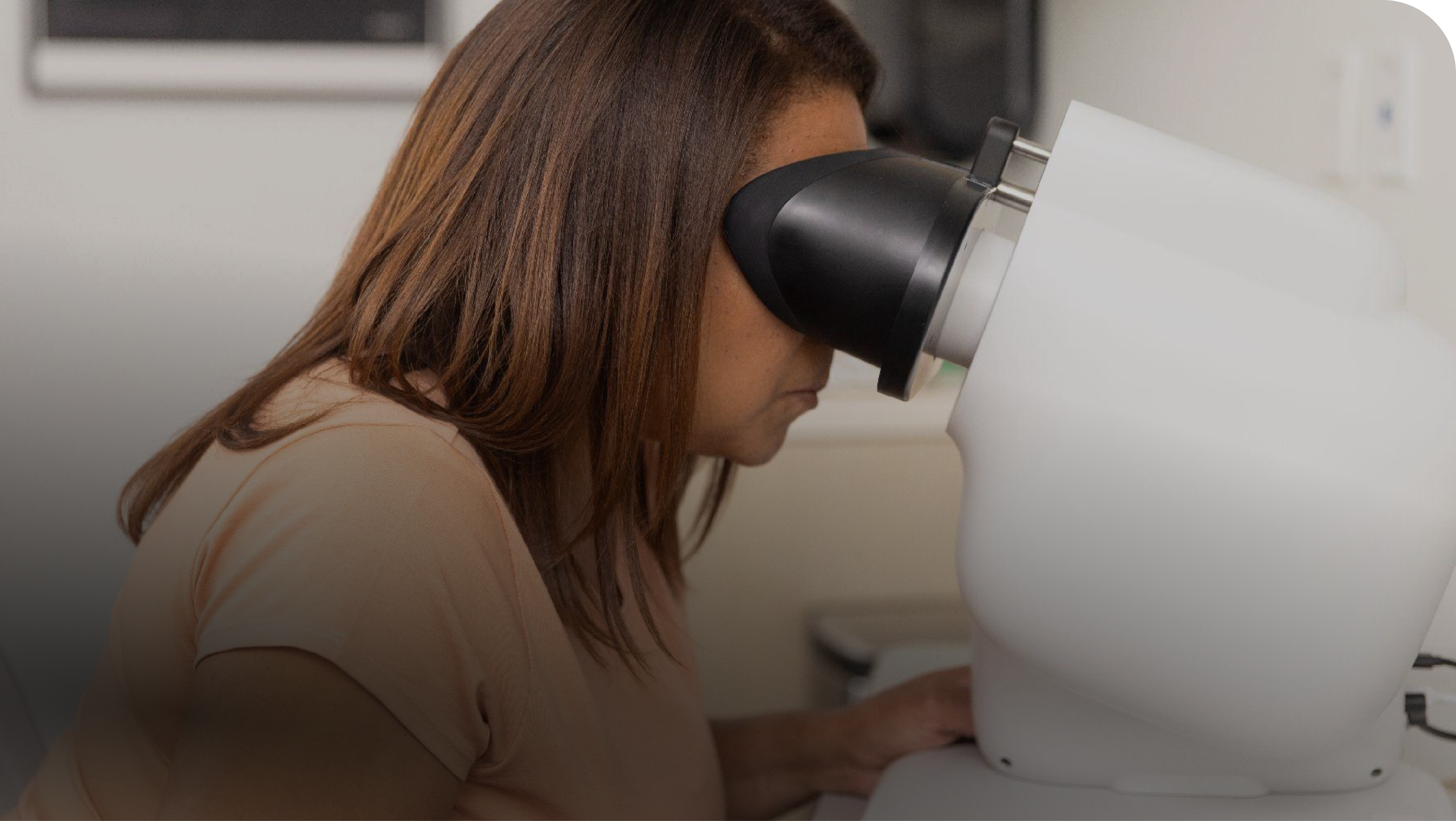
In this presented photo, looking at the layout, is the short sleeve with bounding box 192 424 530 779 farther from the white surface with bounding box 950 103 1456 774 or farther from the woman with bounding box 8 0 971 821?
the white surface with bounding box 950 103 1456 774

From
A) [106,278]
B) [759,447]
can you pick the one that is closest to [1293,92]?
[759,447]

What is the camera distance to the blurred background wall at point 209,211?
0.54 m

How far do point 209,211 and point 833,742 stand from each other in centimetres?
54

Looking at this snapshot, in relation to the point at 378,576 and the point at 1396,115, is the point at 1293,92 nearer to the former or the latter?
the point at 1396,115

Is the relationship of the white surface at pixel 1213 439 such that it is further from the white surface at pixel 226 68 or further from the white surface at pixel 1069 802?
the white surface at pixel 226 68

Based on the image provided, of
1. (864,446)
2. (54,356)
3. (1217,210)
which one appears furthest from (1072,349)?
(864,446)

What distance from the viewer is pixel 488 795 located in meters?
0.58

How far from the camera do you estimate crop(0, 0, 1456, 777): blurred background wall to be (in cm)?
54

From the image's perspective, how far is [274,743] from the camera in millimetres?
448

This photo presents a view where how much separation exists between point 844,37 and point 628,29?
14cm

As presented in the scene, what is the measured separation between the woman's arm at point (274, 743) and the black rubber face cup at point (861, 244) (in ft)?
0.87

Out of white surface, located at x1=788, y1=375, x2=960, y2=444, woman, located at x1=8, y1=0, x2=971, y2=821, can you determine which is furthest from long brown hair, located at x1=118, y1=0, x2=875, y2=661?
white surface, located at x1=788, y1=375, x2=960, y2=444

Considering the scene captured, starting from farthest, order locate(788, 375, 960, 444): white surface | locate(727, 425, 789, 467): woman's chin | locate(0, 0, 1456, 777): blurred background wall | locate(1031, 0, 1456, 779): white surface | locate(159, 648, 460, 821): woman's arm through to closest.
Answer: locate(788, 375, 960, 444): white surface → locate(1031, 0, 1456, 779): white surface → locate(727, 425, 789, 467): woman's chin → locate(0, 0, 1456, 777): blurred background wall → locate(159, 648, 460, 821): woman's arm

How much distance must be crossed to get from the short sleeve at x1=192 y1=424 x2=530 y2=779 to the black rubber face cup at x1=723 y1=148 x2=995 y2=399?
7.0 inches
